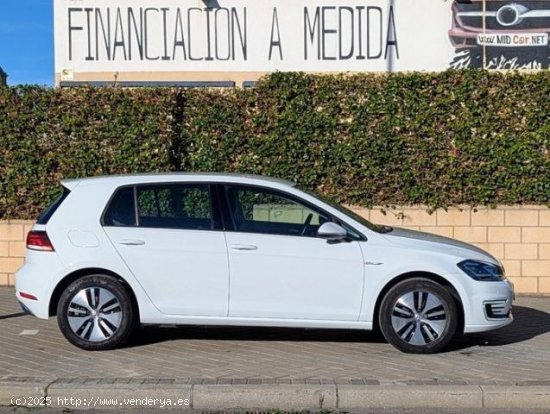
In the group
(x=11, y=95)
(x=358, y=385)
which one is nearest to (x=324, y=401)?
(x=358, y=385)

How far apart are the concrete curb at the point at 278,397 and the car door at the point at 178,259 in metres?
1.25

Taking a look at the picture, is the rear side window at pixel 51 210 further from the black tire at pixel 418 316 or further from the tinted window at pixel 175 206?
the black tire at pixel 418 316

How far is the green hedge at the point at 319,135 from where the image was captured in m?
10.5

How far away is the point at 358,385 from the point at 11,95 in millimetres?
6992

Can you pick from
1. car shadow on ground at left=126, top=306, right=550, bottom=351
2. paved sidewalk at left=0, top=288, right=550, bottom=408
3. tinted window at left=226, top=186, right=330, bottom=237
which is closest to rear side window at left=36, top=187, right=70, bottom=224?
paved sidewalk at left=0, top=288, right=550, bottom=408

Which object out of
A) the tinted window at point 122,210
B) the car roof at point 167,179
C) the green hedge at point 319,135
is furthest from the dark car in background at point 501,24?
the tinted window at point 122,210

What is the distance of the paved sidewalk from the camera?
619 cm

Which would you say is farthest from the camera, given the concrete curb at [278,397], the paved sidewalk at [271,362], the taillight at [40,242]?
the taillight at [40,242]

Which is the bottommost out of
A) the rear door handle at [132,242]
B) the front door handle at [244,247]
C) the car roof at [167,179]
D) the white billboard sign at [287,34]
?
the front door handle at [244,247]

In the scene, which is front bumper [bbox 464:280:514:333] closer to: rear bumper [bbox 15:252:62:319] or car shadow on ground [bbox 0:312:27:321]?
rear bumper [bbox 15:252:62:319]

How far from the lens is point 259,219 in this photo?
7484 mm

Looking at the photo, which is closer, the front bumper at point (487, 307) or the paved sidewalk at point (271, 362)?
the paved sidewalk at point (271, 362)

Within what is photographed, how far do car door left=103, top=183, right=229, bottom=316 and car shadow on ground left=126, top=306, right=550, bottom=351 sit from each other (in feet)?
2.39

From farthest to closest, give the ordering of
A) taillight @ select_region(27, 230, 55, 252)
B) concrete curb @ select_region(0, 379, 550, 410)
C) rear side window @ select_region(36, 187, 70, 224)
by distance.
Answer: rear side window @ select_region(36, 187, 70, 224), taillight @ select_region(27, 230, 55, 252), concrete curb @ select_region(0, 379, 550, 410)
